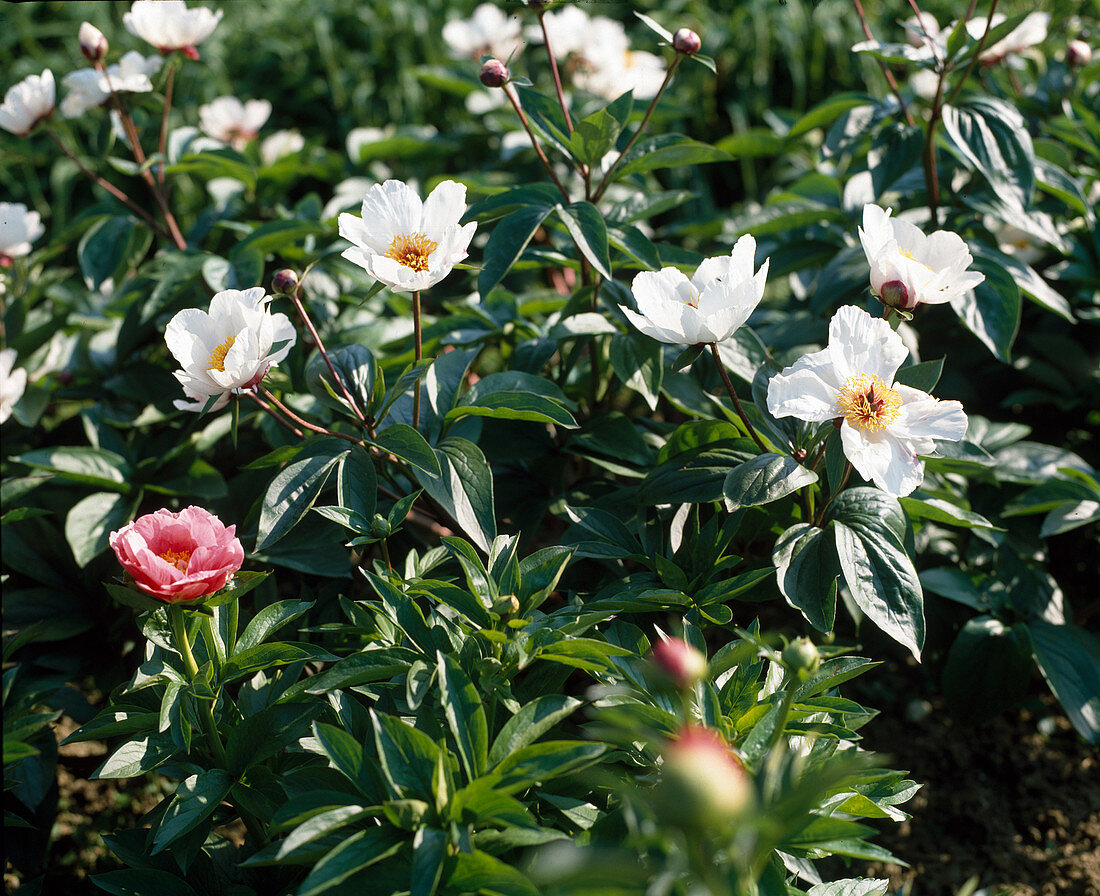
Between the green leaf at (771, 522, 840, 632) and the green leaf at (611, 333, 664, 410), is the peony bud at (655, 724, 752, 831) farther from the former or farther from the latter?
the green leaf at (611, 333, 664, 410)

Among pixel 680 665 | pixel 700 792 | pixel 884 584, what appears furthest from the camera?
pixel 884 584

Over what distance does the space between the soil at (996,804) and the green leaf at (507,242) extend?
1163mm

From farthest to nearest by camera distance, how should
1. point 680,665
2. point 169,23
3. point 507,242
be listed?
1. point 169,23
2. point 507,242
3. point 680,665

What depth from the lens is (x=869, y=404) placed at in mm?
1116

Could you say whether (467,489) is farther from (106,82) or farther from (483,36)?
(483,36)

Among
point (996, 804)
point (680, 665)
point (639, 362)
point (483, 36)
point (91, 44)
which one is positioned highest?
point (91, 44)

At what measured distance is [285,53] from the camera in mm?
3635

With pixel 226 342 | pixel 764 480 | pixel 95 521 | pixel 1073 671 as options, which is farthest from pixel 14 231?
pixel 1073 671

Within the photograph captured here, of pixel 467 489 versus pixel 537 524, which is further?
pixel 537 524

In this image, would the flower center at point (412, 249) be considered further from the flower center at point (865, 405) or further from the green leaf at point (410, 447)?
the flower center at point (865, 405)

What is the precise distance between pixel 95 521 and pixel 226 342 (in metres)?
0.63

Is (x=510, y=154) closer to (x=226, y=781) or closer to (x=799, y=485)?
(x=799, y=485)

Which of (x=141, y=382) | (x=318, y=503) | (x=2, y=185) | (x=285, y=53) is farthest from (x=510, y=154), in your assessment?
(x=2, y=185)

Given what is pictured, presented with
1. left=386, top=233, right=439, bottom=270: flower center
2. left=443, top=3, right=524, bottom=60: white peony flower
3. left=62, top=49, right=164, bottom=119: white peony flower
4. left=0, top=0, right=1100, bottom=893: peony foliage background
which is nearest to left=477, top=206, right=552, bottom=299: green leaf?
left=0, top=0, right=1100, bottom=893: peony foliage background
